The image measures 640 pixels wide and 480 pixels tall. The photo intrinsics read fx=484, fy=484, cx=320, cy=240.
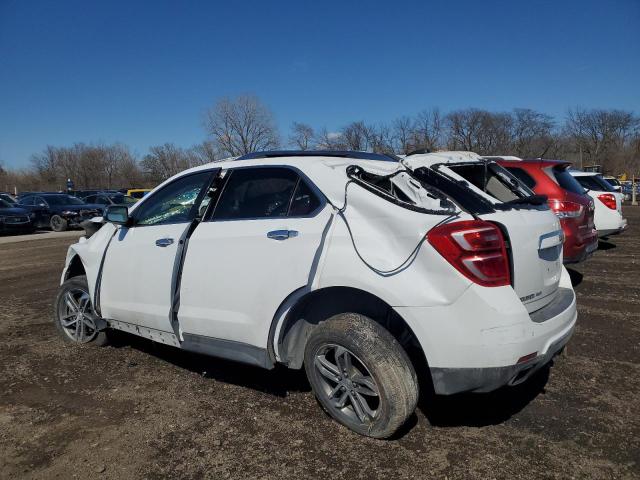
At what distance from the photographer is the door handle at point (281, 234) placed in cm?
305

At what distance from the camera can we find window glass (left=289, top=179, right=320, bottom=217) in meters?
3.10

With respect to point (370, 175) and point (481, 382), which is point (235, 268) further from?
point (481, 382)

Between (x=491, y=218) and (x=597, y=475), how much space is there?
57.9 inches

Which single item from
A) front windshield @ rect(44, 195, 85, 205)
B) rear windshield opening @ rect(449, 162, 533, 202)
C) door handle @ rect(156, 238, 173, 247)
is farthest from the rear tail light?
front windshield @ rect(44, 195, 85, 205)

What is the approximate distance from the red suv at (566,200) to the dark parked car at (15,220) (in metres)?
18.8

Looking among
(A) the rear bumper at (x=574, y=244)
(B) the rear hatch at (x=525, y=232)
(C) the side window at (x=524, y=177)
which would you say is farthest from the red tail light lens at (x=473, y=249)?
(C) the side window at (x=524, y=177)

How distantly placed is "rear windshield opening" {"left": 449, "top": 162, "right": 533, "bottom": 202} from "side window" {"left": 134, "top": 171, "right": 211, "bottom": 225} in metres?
2.11

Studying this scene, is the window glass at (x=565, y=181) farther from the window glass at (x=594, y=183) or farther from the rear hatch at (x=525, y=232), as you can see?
the window glass at (x=594, y=183)

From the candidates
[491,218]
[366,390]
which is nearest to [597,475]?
[366,390]

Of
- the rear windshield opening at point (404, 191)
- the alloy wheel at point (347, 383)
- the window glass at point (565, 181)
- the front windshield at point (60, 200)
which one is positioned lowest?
the alloy wheel at point (347, 383)

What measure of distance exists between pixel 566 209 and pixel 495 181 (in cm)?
258

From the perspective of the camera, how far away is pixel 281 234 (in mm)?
3088

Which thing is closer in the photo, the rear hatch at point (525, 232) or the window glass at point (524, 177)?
the rear hatch at point (525, 232)

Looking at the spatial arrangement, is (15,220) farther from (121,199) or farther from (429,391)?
(429,391)
